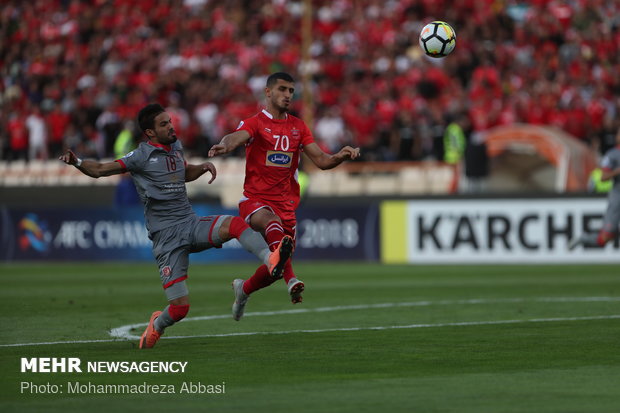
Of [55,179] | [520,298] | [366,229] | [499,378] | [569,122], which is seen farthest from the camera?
[55,179]

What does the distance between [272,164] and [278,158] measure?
77 millimetres

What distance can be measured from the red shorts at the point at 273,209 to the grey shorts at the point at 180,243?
1.15 meters

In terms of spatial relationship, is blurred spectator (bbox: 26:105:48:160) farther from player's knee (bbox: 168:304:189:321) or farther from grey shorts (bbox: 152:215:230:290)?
player's knee (bbox: 168:304:189:321)

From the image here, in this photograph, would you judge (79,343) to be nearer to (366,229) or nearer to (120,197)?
(366,229)

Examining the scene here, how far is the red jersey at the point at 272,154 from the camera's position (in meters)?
10.6

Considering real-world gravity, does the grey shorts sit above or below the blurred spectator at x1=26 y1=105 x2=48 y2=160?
below

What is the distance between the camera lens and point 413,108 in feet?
89.2

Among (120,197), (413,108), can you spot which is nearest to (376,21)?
(413,108)

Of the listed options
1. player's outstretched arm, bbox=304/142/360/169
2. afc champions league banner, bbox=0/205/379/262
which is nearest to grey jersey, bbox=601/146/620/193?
afc champions league banner, bbox=0/205/379/262

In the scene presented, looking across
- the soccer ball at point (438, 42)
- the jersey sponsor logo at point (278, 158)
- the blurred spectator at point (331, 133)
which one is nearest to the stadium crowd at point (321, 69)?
the blurred spectator at point (331, 133)

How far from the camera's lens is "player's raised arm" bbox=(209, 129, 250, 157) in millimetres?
9094

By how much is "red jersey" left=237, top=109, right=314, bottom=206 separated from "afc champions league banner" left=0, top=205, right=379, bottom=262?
1411cm

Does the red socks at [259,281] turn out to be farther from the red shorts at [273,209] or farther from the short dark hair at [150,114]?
the short dark hair at [150,114]

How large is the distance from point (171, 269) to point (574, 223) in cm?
1475
